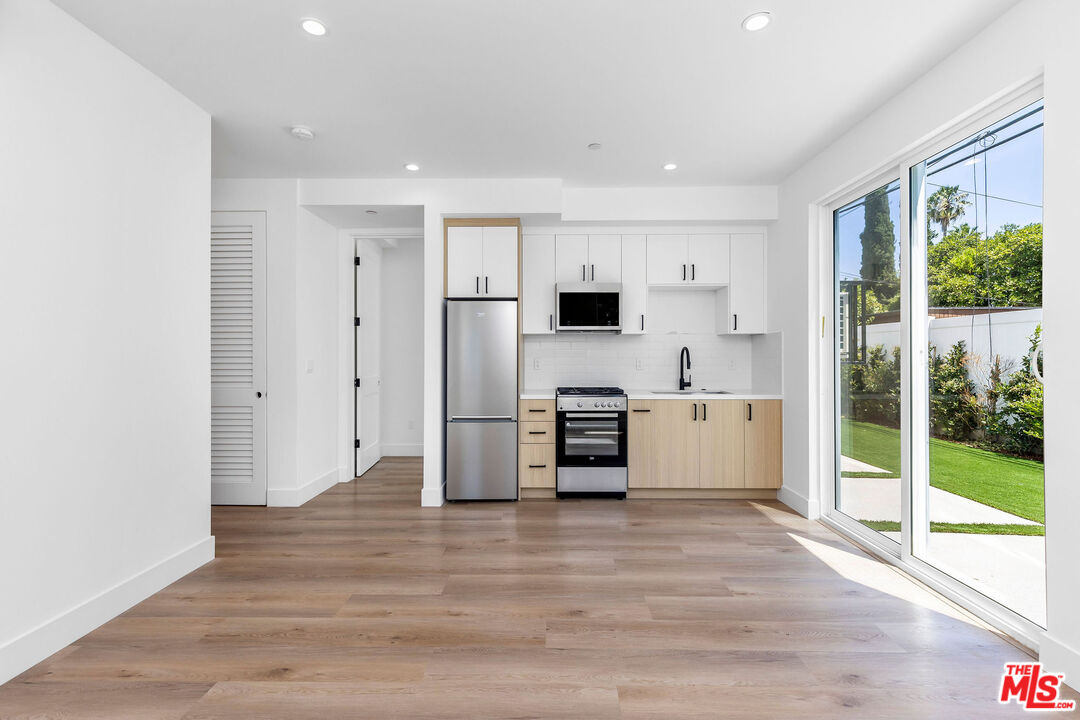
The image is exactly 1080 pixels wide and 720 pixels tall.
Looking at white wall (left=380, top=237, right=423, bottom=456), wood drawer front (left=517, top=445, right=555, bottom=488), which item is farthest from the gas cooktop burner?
→ white wall (left=380, top=237, right=423, bottom=456)

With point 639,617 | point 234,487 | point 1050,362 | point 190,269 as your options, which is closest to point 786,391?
point 1050,362

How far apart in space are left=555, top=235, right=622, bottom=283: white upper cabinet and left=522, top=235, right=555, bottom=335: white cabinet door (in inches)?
3.0

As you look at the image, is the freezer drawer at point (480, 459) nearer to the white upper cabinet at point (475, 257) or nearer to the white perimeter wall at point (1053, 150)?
the white upper cabinet at point (475, 257)

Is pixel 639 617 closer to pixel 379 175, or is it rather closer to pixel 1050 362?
pixel 1050 362

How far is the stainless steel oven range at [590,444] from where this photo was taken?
14.9 feet

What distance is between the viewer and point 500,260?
14.8 ft

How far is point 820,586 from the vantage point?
2783mm

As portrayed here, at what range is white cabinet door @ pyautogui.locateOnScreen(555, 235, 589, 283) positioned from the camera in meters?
4.89

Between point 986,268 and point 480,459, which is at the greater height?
point 986,268

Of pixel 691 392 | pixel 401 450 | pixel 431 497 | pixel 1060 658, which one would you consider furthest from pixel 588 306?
pixel 1060 658

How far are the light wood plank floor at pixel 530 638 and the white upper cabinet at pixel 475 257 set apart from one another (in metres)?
2.02

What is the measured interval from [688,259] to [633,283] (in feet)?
1.83

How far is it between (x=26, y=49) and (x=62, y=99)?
0.19m

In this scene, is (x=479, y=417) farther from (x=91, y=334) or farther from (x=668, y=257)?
(x=91, y=334)
